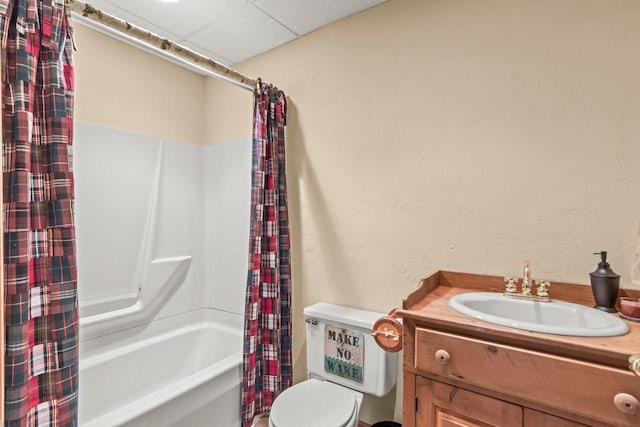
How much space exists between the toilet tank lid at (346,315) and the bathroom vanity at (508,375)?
47cm

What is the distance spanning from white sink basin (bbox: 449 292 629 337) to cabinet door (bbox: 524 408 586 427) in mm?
233

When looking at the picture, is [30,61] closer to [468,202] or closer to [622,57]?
[468,202]

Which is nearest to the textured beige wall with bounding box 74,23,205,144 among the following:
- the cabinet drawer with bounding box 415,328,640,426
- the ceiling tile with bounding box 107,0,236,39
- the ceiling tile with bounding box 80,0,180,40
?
the ceiling tile with bounding box 80,0,180,40

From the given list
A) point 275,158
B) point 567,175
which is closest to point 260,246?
point 275,158

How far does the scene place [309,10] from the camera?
185 centimetres

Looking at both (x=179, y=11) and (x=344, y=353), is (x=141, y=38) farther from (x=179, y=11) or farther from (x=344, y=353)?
(x=344, y=353)

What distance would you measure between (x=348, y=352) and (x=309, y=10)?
185cm

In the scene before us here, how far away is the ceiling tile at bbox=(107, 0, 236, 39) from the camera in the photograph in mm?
1770

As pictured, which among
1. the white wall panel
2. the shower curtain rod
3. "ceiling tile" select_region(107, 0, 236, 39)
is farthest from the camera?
the white wall panel

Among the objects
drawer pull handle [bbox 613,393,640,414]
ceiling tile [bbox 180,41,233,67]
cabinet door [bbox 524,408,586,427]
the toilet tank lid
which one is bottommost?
cabinet door [bbox 524,408,586,427]

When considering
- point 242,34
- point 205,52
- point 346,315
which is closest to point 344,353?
point 346,315

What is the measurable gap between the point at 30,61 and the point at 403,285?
174 cm

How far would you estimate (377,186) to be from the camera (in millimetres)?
1825

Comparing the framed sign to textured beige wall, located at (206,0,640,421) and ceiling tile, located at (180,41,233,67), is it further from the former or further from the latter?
ceiling tile, located at (180,41,233,67)
